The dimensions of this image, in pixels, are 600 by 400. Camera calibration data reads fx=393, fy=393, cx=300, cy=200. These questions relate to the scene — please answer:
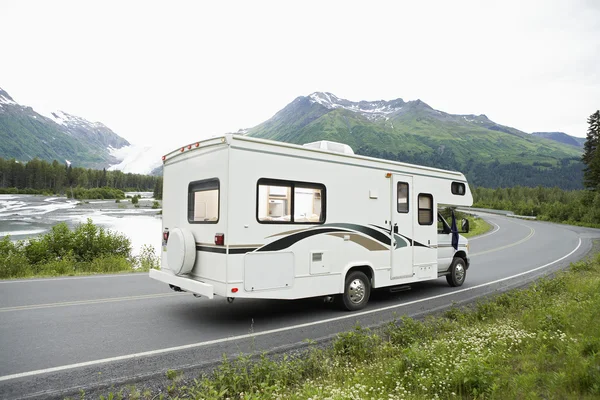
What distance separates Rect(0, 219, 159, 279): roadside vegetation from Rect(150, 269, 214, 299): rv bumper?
5920mm

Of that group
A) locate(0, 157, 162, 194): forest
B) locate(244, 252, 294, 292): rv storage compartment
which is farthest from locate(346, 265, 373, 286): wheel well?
locate(0, 157, 162, 194): forest

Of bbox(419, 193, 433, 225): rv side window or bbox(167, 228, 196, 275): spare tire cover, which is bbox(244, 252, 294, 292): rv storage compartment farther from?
bbox(419, 193, 433, 225): rv side window

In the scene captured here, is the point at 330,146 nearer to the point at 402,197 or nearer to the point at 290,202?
the point at 290,202

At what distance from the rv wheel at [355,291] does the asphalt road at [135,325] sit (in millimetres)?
189

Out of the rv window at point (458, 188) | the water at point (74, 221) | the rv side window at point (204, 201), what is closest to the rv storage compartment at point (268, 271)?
the rv side window at point (204, 201)

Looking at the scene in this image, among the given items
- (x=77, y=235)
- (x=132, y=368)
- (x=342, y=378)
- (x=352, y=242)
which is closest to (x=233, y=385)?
(x=342, y=378)

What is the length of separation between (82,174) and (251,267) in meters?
122

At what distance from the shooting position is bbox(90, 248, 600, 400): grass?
3762 mm

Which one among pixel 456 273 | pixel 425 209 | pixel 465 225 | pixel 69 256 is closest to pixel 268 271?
pixel 425 209

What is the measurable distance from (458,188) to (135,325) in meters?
8.34

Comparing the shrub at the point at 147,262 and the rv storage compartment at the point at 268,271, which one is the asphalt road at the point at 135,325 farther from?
the shrub at the point at 147,262

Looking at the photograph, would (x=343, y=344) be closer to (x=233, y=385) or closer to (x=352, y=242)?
(x=233, y=385)

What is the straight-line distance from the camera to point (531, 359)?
4695 mm

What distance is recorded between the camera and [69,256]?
41.7 feet
